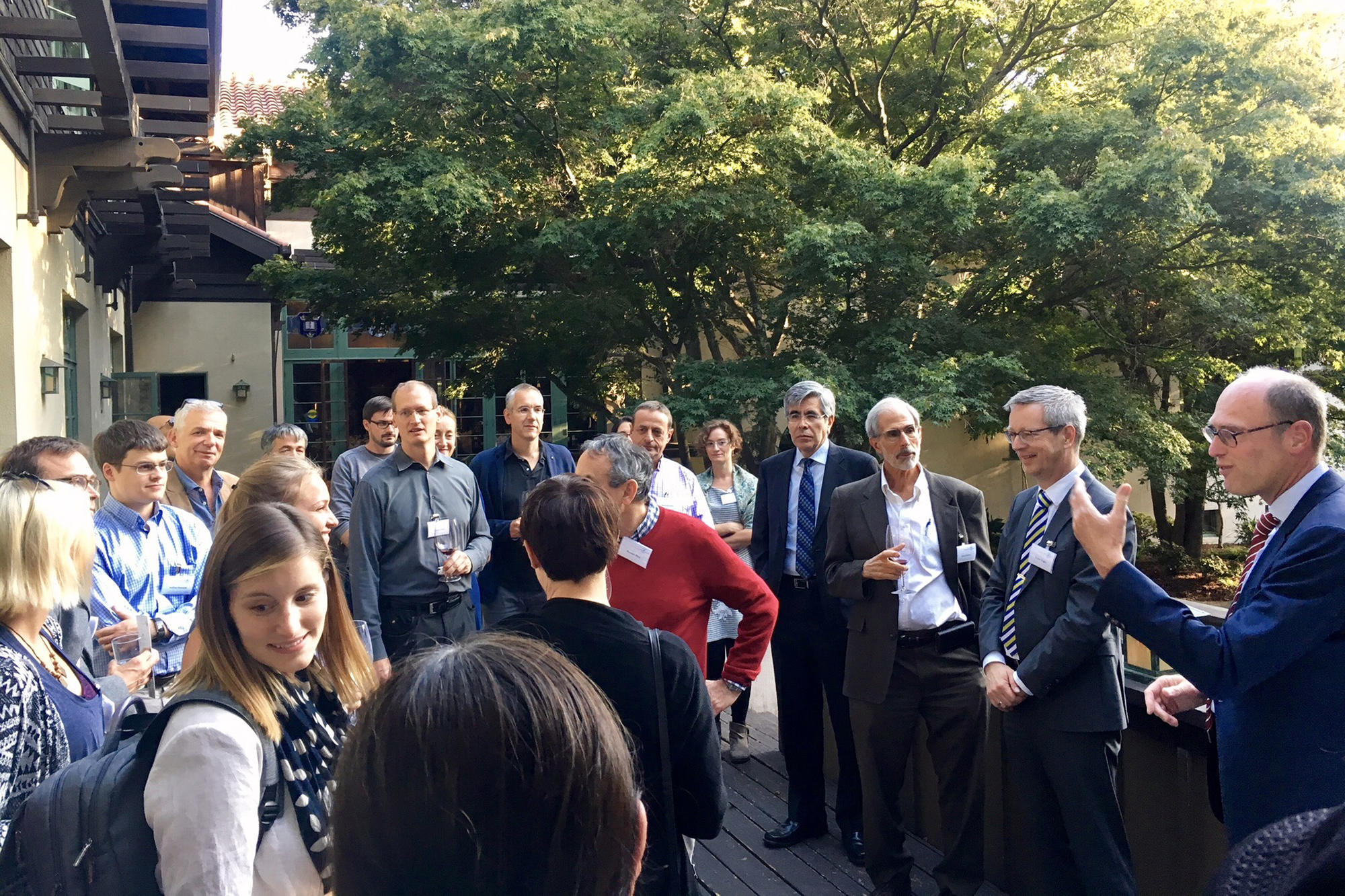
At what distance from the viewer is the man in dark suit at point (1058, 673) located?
315 centimetres

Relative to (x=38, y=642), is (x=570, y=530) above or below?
above

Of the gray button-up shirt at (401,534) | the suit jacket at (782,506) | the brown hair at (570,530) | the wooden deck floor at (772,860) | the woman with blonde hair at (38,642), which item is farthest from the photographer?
the suit jacket at (782,506)

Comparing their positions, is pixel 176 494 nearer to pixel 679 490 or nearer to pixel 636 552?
pixel 679 490

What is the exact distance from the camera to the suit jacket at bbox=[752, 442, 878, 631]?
4617 millimetres

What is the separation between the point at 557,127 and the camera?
1239 centimetres

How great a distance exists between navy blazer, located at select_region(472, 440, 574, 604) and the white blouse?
11.9 ft

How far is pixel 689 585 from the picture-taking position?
10.6ft

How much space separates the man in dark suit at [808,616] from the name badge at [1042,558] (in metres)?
1.17

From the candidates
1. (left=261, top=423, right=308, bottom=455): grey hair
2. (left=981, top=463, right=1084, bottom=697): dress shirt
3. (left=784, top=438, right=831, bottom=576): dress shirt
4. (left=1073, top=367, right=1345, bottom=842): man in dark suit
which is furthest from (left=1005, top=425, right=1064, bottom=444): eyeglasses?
(left=261, top=423, right=308, bottom=455): grey hair

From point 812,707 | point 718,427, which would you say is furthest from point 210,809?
point 718,427

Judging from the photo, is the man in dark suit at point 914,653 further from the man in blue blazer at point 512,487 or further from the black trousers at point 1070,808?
the man in blue blazer at point 512,487

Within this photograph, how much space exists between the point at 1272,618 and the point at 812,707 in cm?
264

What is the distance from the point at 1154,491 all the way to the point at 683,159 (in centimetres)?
857

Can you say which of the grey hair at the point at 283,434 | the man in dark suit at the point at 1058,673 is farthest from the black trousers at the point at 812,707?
the grey hair at the point at 283,434
